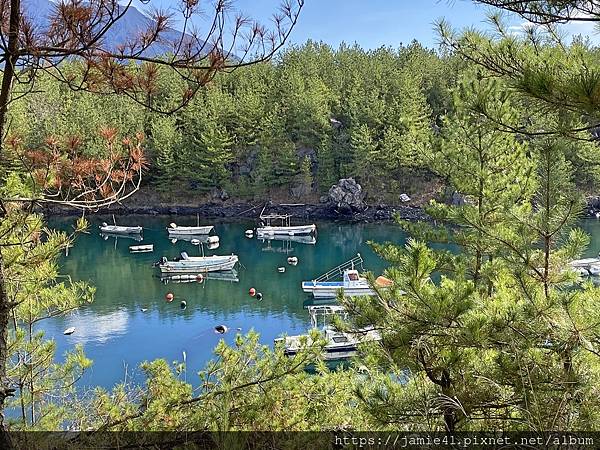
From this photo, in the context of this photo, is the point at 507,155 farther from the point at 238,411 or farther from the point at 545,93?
the point at 238,411

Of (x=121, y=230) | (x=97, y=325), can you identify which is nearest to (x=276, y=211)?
(x=121, y=230)

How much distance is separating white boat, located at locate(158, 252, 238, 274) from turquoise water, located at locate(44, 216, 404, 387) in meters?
0.51

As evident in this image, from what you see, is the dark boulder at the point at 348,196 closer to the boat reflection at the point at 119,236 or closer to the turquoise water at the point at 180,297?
the turquoise water at the point at 180,297

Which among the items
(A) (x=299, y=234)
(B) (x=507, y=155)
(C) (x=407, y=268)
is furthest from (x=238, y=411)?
(A) (x=299, y=234)

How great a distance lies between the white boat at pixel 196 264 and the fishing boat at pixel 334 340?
5527 millimetres

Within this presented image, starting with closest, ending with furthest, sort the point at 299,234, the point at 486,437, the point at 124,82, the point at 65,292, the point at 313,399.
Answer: the point at 124,82 → the point at 486,437 → the point at 313,399 → the point at 65,292 → the point at 299,234

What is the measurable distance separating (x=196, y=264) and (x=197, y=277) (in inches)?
32.4

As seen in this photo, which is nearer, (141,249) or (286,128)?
Result: (141,249)

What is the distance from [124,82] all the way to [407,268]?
1595mm

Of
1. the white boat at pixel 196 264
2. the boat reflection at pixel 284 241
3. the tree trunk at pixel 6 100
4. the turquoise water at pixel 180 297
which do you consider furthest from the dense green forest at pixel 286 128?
the tree trunk at pixel 6 100

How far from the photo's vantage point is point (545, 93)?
76.8 inches

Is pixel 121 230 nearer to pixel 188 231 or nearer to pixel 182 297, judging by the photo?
pixel 188 231

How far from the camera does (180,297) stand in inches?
622

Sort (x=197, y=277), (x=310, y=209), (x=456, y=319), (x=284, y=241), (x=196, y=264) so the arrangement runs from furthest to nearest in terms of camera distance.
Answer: (x=310, y=209) < (x=284, y=241) < (x=196, y=264) < (x=197, y=277) < (x=456, y=319)
